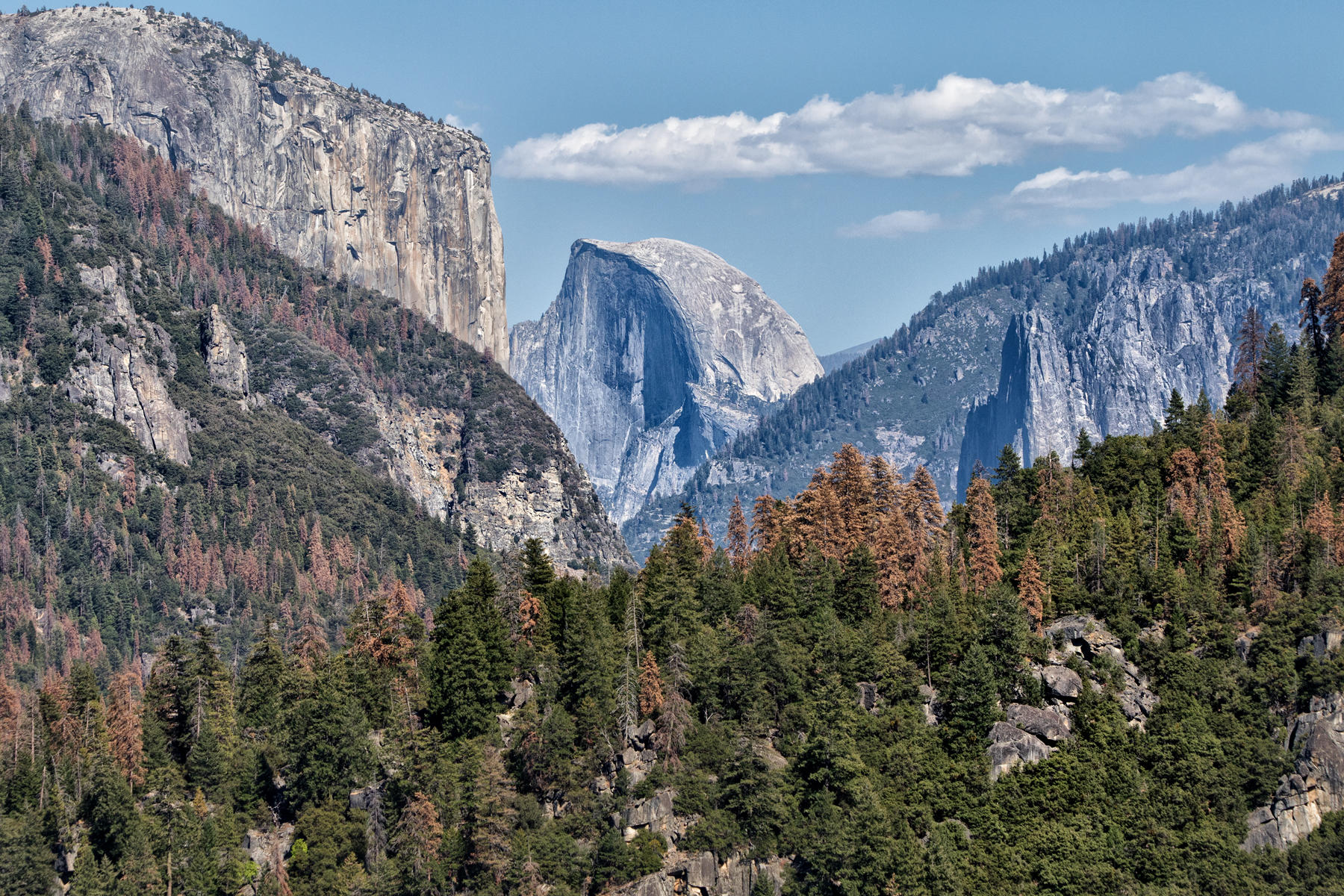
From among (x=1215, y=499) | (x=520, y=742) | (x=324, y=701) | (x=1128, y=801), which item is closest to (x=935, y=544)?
(x=1215, y=499)

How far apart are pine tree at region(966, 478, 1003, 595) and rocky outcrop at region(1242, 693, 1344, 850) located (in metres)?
27.7

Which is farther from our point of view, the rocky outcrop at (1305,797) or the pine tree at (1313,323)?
the pine tree at (1313,323)

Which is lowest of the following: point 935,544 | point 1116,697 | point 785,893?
point 785,893

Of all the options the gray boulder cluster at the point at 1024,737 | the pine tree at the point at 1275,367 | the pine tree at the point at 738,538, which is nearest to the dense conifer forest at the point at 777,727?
the gray boulder cluster at the point at 1024,737

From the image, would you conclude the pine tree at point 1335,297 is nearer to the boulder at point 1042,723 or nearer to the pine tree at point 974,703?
the boulder at point 1042,723

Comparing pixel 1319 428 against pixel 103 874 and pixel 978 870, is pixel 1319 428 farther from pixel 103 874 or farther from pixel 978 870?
pixel 103 874

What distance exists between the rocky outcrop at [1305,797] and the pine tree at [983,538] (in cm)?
2769

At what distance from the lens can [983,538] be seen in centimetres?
14062

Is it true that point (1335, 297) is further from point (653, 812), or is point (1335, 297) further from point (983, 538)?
point (653, 812)

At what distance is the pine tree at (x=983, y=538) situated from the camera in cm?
13688

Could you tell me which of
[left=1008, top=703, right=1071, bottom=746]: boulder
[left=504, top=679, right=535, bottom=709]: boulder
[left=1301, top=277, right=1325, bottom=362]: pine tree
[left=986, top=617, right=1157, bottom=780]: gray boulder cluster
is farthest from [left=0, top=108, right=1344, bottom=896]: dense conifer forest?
[left=1301, top=277, right=1325, bottom=362]: pine tree

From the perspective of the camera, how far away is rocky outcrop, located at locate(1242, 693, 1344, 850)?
391ft

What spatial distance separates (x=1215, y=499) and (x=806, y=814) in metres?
49.8

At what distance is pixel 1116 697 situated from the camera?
412 feet
